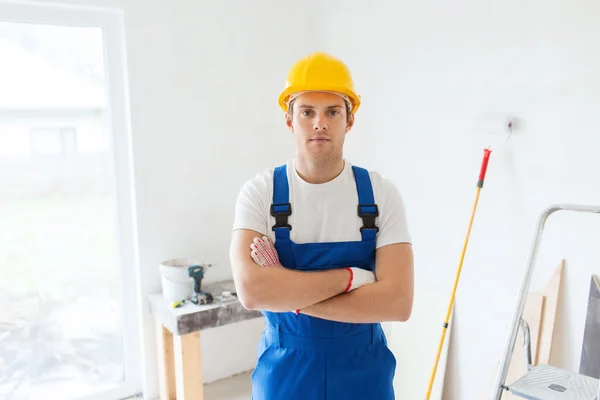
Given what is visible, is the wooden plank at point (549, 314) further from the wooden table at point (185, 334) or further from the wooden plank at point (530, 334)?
the wooden table at point (185, 334)

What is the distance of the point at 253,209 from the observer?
1.57 m

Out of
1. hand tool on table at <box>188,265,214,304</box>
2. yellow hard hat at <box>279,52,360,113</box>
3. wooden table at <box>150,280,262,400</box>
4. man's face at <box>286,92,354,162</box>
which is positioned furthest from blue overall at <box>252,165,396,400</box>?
hand tool on table at <box>188,265,214,304</box>

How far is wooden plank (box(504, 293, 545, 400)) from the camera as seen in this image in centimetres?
217

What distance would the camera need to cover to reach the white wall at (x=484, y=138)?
6.65ft

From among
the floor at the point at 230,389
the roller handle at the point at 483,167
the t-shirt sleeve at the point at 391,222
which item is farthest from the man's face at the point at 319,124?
the floor at the point at 230,389

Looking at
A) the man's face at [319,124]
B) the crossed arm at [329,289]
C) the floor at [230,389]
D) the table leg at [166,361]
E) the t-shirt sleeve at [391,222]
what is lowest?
the floor at [230,389]

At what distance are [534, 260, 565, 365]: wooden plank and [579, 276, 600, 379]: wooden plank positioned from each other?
5.1 inches

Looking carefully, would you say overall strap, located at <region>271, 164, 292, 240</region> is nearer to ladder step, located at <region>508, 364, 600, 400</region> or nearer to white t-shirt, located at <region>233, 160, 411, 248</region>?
white t-shirt, located at <region>233, 160, 411, 248</region>

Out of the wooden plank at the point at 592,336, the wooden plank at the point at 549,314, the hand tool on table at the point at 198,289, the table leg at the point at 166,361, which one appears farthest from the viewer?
the table leg at the point at 166,361

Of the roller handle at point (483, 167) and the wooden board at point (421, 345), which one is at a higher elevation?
the roller handle at point (483, 167)

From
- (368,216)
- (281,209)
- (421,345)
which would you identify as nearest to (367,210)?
(368,216)

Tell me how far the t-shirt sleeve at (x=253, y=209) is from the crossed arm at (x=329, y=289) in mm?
25

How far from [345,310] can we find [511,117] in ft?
4.34

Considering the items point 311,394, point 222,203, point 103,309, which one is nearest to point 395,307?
point 311,394
